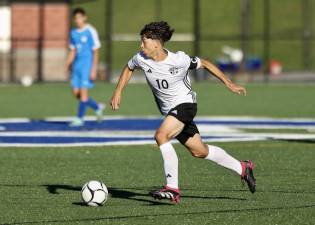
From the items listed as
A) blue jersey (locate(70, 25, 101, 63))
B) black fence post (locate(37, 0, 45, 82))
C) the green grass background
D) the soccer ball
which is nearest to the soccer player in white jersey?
the soccer ball

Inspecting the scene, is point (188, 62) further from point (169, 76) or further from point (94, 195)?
point (94, 195)

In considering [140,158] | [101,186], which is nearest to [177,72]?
[101,186]

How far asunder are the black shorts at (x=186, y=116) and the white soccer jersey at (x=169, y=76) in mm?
58

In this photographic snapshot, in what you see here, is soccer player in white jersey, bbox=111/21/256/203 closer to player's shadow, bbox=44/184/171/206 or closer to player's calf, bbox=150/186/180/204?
player's calf, bbox=150/186/180/204

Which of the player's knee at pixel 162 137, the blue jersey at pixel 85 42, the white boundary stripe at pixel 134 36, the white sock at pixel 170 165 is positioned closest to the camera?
the white sock at pixel 170 165

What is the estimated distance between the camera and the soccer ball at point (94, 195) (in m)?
10.5

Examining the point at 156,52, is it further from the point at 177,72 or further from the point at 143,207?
the point at 143,207

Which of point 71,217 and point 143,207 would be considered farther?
point 143,207

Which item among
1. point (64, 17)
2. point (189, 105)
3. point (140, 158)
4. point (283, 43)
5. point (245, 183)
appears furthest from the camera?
point (283, 43)

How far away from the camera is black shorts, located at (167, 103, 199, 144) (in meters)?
11.1

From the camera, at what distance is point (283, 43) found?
6588 cm

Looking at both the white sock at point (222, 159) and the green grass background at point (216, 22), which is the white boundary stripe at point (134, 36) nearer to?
the green grass background at point (216, 22)

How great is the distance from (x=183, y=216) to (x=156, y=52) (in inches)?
80.1

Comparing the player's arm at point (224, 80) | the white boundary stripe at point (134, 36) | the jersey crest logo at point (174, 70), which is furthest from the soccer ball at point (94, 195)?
the white boundary stripe at point (134, 36)
